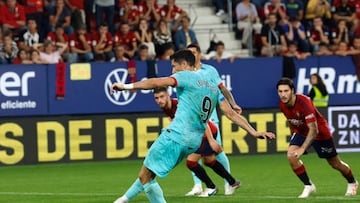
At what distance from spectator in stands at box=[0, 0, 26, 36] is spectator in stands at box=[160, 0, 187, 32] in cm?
385

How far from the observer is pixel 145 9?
28578mm

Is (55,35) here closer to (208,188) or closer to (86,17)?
(86,17)

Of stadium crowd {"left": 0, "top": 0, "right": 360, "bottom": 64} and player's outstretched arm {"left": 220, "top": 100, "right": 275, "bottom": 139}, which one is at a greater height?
stadium crowd {"left": 0, "top": 0, "right": 360, "bottom": 64}

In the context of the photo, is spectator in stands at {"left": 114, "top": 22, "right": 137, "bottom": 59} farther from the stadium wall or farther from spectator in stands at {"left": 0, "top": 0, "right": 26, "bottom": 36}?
spectator in stands at {"left": 0, "top": 0, "right": 26, "bottom": 36}

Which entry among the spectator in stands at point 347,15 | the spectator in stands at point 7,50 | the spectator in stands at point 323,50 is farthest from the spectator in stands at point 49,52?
the spectator in stands at point 347,15

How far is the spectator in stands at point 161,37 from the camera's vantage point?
89.6ft

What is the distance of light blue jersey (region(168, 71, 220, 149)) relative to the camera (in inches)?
509

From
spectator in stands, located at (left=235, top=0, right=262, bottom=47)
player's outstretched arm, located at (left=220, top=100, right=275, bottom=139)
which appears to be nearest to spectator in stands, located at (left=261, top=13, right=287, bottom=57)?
spectator in stands, located at (left=235, top=0, right=262, bottom=47)

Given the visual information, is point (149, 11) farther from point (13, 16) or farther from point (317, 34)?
point (317, 34)

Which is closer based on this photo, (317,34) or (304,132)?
(304,132)

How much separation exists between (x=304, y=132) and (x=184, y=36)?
11704 mm

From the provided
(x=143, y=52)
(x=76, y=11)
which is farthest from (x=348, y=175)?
(x=76, y=11)

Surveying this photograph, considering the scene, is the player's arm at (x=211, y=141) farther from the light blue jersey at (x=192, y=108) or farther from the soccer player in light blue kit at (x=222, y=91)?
the light blue jersey at (x=192, y=108)

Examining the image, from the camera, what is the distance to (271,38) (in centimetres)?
2855
